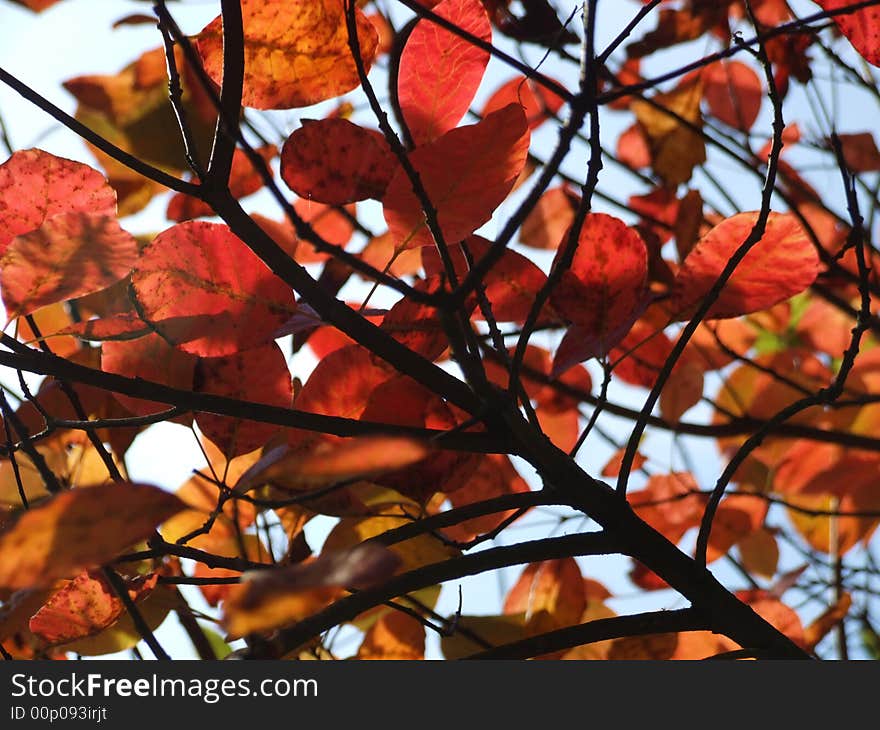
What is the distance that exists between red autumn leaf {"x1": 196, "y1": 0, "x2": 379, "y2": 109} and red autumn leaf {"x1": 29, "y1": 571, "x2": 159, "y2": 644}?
0.30 metres

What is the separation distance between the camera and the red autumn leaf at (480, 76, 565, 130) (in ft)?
2.41

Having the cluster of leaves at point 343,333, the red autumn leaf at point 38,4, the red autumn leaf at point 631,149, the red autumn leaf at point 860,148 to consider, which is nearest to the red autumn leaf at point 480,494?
Result: the cluster of leaves at point 343,333

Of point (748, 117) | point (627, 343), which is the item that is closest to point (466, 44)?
point (627, 343)

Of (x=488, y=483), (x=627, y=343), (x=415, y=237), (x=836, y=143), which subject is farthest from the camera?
(x=627, y=343)

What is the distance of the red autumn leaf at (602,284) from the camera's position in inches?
22.5

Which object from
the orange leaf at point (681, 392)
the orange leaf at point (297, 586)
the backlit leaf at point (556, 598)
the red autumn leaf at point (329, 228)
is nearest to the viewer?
the orange leaf at point (297, 586)

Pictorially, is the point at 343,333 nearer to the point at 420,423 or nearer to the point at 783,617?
the point at 420,423

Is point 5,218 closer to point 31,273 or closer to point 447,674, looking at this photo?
point 31,273

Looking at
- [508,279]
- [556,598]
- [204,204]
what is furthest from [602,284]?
[204,204]

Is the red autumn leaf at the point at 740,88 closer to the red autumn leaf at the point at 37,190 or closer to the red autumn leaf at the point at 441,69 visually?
the red autumn leaf at the point at 441,69

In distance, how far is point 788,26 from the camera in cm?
44

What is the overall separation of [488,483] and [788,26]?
422 mm

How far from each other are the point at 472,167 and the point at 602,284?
0.49 feet

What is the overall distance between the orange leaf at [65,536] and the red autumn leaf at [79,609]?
21 centimetres
